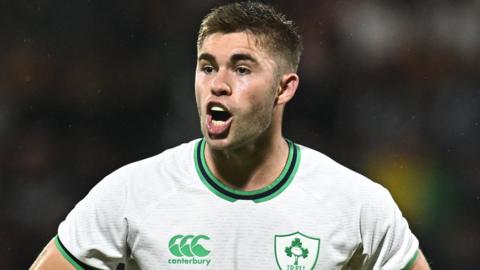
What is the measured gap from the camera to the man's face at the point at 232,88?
11.0 feet

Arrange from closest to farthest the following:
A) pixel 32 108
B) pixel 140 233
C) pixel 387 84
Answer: pixel 140 233
pixel 32 108
pixel 387 84

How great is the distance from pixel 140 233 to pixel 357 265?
2.84ft

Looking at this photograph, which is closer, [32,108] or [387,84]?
[32,108]

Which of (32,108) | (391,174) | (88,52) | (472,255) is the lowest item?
(472,255)

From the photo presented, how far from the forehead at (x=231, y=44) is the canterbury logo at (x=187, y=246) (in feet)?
2.33

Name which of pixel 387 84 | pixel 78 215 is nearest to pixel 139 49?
pixel 387 84

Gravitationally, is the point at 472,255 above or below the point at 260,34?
below

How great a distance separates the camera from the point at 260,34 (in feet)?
11.4

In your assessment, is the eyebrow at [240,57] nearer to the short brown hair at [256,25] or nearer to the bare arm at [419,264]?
the short brown hair at [256,25]

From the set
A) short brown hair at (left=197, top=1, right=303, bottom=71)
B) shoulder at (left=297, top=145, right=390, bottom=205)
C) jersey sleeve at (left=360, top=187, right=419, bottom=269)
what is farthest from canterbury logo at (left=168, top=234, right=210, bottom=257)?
short brown hair at (left=197, top=1, right=303, bottom=71)

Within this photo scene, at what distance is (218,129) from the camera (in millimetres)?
3342

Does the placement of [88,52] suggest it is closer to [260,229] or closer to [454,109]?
[454,109]

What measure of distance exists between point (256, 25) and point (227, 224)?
0.78 metres

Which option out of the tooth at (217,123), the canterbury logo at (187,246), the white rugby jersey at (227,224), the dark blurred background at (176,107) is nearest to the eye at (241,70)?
the tooth at (217,123)
